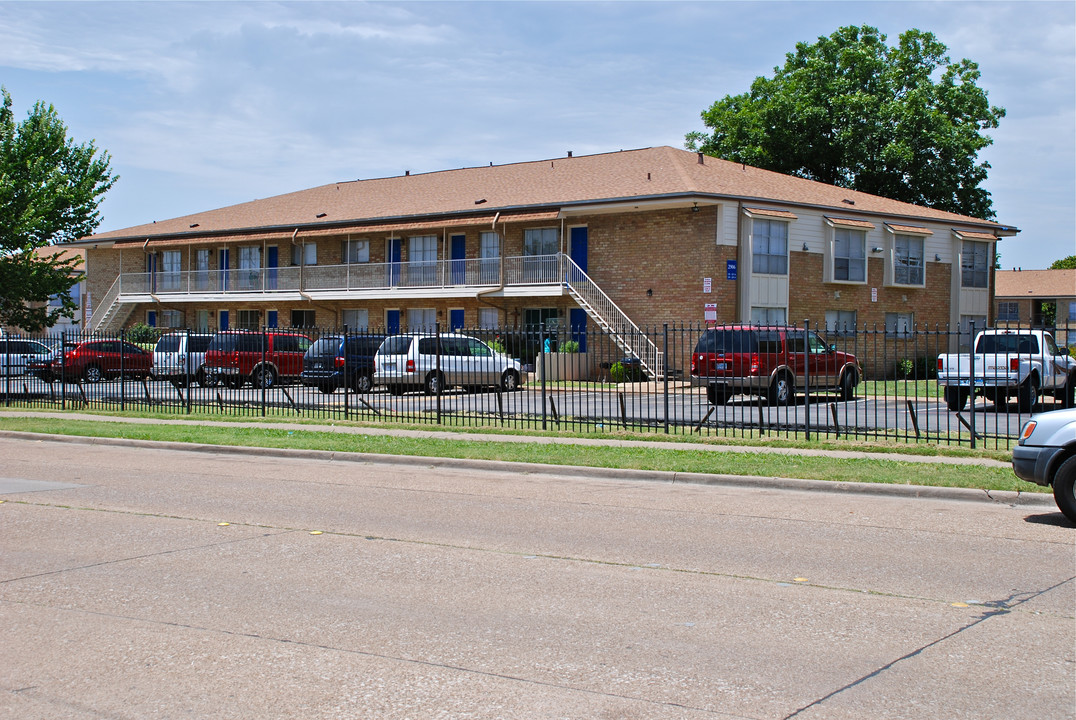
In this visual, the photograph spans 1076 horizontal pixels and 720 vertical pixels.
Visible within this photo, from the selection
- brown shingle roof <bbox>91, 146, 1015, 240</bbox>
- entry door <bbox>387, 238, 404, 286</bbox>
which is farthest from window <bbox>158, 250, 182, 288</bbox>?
entry door <bbox>387, 238, 404, 286</bbox>

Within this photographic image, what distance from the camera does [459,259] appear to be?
127 ft

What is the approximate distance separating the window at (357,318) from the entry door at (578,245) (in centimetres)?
1008

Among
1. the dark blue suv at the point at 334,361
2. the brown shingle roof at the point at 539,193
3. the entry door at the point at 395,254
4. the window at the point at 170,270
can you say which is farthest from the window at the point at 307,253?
the dark blue suv at the point at 334,361

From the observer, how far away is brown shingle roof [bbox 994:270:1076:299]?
73.1 metres

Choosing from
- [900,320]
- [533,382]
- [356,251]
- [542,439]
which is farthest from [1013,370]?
[356,251]

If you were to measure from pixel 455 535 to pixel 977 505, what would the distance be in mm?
6041

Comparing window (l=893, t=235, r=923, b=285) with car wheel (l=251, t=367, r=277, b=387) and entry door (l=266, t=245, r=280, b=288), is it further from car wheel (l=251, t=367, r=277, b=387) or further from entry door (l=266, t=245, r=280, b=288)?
entry door (l=266, t=245, r=280, b=288)

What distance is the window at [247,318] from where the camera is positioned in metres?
44.3

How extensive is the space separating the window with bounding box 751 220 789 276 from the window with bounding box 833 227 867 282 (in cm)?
251

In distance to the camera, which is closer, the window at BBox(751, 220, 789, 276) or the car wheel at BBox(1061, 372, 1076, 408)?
the car wheel at BBox(1061, 372, 1076, 408)

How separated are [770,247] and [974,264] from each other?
11.0 meters

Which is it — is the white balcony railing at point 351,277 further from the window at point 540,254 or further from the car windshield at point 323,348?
the car windshield at point 323,348

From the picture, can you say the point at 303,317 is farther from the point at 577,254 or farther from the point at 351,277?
the point at 577,254

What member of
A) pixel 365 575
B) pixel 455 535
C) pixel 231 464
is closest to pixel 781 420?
pixel 231 464
